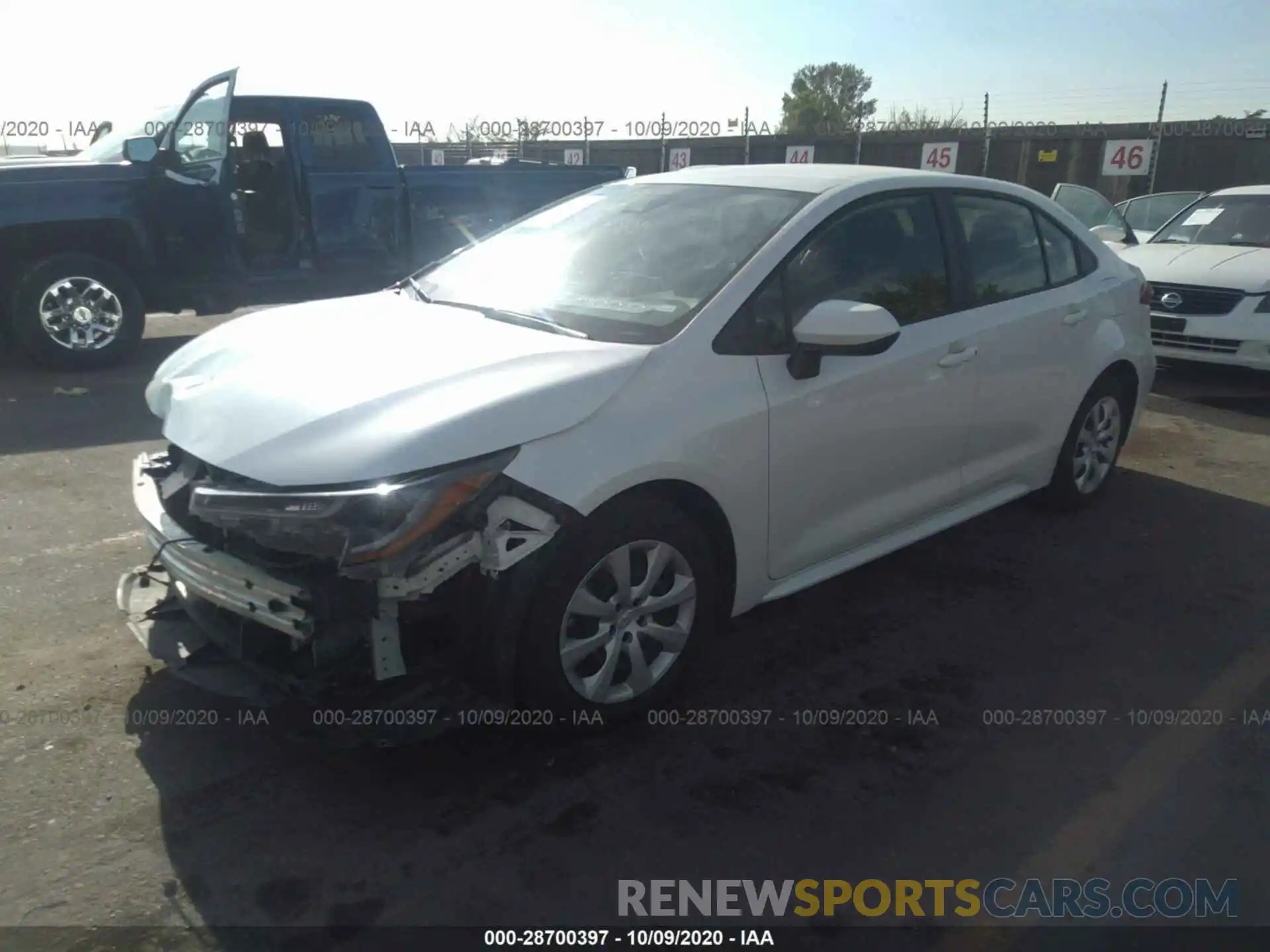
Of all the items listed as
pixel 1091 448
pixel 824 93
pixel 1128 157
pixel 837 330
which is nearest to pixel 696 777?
pixel 837 330

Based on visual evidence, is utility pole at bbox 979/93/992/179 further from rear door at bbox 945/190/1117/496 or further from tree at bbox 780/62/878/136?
tree at bbox 780/62/878/136

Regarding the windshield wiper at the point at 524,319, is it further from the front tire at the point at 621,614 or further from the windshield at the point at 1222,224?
the windshield at the point at 1222,224

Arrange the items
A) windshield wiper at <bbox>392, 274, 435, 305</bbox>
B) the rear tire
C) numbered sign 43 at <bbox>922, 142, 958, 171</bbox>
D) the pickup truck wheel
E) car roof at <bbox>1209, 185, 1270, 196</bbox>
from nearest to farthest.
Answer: windshield wiper at <bbox>392, 274, 435, 305</bbox> < the rear tire < the pickup truck wheel < car roof at <bbox>1209, 185, 1270, 196</bbox> < numbered sign 43 at <bbox>922, 142, 958, 171</bbox>

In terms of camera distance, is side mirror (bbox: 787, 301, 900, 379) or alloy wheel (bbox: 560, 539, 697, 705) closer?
alloy wheel (bbox: 560, 539, 697, 705)

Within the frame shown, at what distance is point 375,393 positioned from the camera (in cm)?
297

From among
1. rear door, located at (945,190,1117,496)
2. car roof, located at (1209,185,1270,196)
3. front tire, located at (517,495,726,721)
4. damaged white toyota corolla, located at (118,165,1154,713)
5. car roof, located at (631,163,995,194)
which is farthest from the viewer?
car roof, located at (1209,185,1270,196)

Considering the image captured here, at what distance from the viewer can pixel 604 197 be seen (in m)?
4.44

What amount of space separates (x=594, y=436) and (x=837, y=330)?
0.91 m

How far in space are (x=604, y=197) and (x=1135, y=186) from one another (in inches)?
787

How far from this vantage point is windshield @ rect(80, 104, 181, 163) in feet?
28.6

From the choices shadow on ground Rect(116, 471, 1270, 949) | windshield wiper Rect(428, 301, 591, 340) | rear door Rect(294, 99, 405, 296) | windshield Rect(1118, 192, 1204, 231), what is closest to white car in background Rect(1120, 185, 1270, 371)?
windshield Rect(1118, 192, 1204, 231)

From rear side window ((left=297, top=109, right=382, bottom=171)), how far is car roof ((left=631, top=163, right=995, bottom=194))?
5.46m

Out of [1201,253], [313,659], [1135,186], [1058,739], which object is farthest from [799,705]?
[1135,186]

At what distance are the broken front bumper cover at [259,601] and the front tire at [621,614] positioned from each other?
19 centimetres
